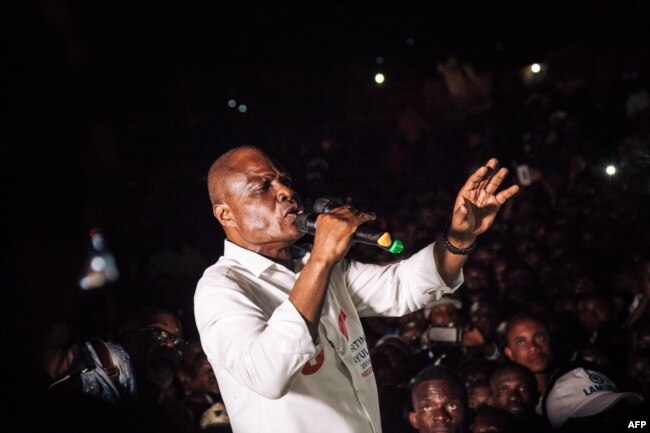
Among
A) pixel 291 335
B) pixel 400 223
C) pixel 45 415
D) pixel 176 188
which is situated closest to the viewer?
pixel 45 415

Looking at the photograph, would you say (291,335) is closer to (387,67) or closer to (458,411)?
(458,411)

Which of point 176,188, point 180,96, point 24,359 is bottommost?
point 24,359

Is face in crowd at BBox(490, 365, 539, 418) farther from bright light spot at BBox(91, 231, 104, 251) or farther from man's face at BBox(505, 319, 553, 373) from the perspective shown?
bright light spot at BBox(91, 231, 104, 251)

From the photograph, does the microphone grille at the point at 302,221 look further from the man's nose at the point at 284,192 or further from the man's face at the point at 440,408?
the man's face at the point at 440,408

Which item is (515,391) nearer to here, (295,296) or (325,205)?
(325,205)

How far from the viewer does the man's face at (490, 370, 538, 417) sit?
3.61m

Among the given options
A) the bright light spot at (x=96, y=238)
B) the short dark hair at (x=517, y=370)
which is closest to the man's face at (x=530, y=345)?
the short dark hair at (x=517, y=370)

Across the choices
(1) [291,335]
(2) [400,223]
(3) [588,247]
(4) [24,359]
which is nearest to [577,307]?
(3) [588,247]

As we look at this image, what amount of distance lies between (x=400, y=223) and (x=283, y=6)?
342 centimetres

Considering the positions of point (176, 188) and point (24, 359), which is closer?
point (24, 359)

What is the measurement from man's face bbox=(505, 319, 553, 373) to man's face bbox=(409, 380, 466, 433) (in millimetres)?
888

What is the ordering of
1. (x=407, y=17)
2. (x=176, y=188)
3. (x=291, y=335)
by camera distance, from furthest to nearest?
1. (x=407, y=17)
2. (x=176, y=188)
3. (x=291, y=335)

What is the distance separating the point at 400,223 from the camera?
302 inches

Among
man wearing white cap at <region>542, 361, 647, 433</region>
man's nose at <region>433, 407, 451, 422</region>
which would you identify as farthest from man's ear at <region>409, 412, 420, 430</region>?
man wearing white cap at <region>542, 361, 647, 433</region>
